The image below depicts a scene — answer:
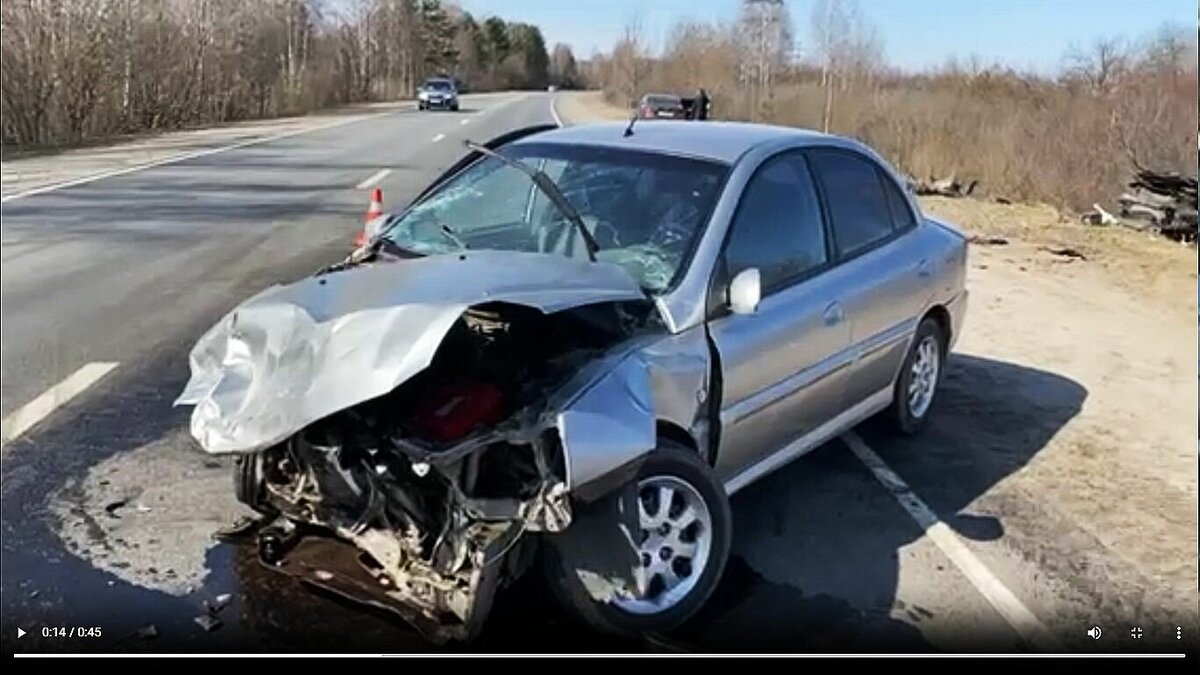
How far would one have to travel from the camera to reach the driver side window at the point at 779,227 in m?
4.14

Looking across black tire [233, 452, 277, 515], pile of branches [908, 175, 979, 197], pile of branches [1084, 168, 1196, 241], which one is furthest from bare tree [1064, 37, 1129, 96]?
pile of branches [1084, 168, 1196, 241]

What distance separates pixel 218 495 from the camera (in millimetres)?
4086

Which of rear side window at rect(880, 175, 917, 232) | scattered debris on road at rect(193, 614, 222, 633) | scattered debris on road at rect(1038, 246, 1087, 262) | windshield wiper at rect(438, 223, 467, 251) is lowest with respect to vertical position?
scattered debris on road at rect(193, 614, 222, 633)

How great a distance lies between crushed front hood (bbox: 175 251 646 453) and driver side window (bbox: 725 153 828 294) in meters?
0.72

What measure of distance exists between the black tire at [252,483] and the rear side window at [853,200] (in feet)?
7.81

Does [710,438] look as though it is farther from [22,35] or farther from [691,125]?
[22,35]

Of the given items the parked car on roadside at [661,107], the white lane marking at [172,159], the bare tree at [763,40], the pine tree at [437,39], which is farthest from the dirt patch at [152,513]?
the bare tree at [763,40]

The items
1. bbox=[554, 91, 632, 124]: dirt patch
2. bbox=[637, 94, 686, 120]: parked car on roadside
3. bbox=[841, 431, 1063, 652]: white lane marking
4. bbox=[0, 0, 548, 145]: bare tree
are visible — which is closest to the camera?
bbox=[0, 0, 548, 145]: bare tree

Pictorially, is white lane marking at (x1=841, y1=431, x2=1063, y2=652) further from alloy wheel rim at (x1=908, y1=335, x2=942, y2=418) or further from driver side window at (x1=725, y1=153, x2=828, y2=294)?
driver side window at (x1=725, y1=153, x2=828, y2=294)

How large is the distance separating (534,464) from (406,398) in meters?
0.41

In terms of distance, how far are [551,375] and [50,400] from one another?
138 centimetres

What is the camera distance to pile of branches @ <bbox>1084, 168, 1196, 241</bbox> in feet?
42.4

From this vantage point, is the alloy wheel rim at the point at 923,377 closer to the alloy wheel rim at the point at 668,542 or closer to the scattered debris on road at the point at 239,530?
the alloy wheel rim at the point at 668,542

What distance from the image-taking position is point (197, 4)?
351 cm
